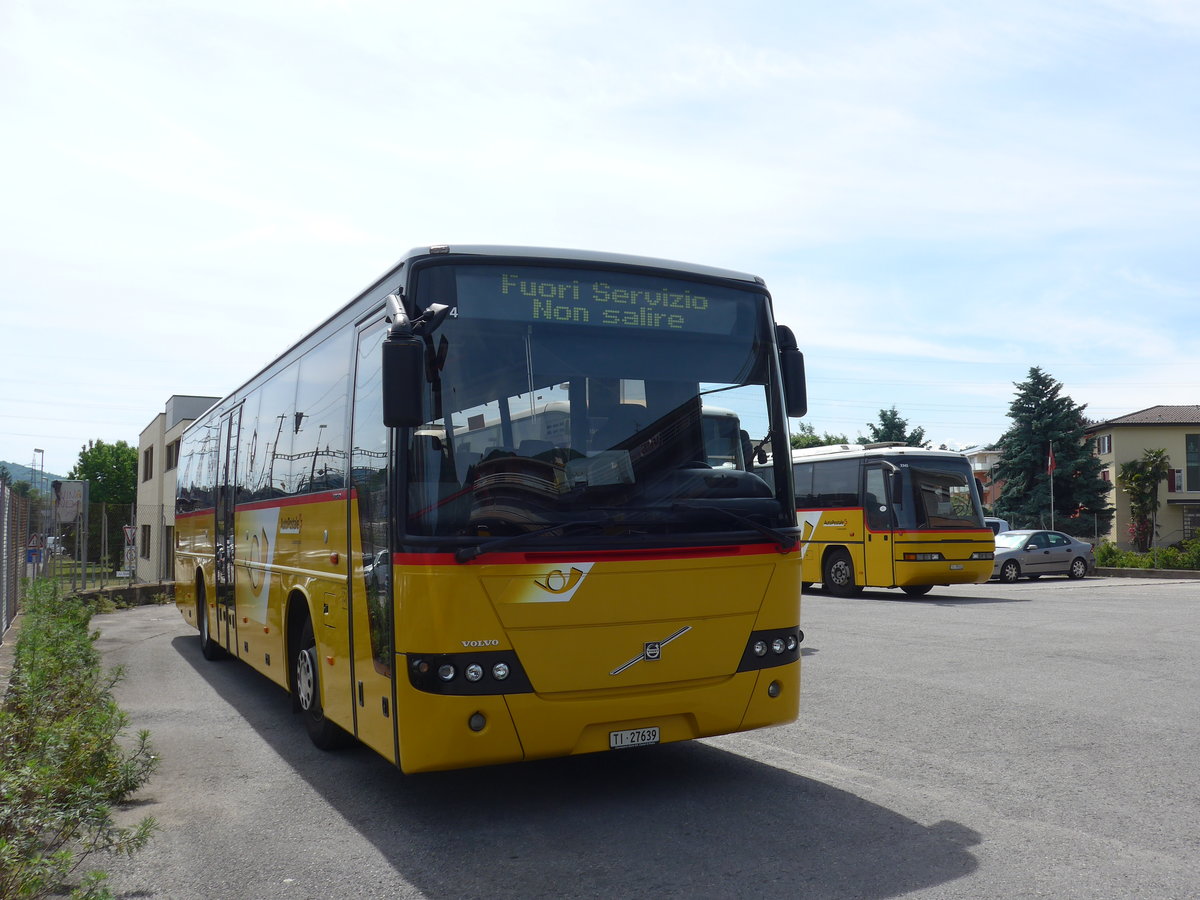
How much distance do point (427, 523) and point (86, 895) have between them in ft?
7.41

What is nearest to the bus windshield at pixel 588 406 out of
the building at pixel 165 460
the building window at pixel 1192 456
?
the building at pixel 165 460

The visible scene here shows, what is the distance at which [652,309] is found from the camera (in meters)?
6.48

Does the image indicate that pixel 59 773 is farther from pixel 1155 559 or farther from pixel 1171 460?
pixel 1171 460

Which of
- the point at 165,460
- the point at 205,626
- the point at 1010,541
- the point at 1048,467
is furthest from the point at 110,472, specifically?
the point at 205,626

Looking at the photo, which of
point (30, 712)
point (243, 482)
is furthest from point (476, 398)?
point (243, 482)

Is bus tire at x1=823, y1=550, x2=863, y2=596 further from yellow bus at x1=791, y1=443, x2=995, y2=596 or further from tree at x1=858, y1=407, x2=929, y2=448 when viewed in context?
tree at x1=858, y1=407, x2=929, y2=448

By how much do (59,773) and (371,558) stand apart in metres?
1.94

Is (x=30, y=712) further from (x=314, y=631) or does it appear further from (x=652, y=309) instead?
(x=652, y=309)

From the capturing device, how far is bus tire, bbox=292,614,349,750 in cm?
771

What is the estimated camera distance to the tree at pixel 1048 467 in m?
53.5

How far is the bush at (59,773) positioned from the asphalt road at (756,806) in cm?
24

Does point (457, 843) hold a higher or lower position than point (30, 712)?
lower

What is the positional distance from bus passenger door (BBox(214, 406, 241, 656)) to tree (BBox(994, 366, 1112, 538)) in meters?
48.5

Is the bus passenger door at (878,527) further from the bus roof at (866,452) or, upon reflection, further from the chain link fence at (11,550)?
the chain link fence at (11,550)
